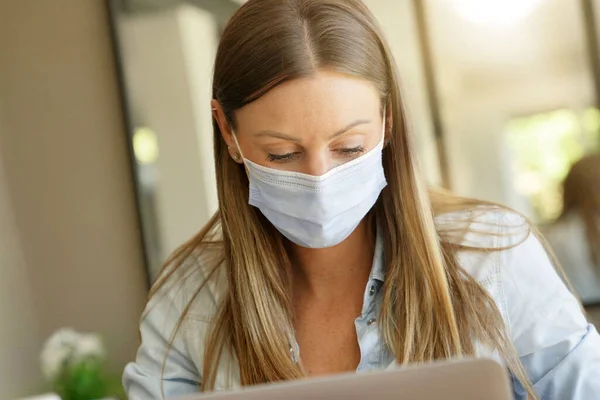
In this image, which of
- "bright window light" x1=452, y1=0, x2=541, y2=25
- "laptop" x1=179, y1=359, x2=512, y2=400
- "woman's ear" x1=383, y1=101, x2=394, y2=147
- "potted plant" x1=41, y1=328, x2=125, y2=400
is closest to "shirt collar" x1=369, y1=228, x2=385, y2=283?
"woman's ear" x1=383, y1=101, x2=394, y2=147

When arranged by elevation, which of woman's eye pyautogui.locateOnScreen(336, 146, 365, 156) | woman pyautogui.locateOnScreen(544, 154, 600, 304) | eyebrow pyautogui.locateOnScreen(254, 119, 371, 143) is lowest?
woman pyautogui.locateOnScreen(544, 154, 600, 304)

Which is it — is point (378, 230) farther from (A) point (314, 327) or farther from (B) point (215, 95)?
(B) point (215, 95)

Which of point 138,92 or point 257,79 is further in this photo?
point 138,92

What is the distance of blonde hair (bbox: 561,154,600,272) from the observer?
7.55 feet

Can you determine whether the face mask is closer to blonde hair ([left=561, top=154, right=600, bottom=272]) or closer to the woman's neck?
the woman's neck

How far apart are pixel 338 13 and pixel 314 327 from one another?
19.6 inches

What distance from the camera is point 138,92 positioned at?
105 inches

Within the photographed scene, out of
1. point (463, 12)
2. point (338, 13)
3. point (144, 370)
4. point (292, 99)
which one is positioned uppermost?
point (463, 12)

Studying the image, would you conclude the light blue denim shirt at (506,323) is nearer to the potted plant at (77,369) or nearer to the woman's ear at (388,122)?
the woman's ear at (388,122)

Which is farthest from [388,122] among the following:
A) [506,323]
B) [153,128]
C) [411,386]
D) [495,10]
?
[153,128]

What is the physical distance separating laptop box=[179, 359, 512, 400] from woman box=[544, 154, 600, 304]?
1.72 meters

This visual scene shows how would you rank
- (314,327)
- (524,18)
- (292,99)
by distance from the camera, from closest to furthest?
(292,99)
(314,327)
(524,18)

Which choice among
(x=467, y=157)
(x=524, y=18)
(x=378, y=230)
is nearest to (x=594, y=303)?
(x=467, y=157)

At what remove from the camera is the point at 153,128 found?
267 cm
